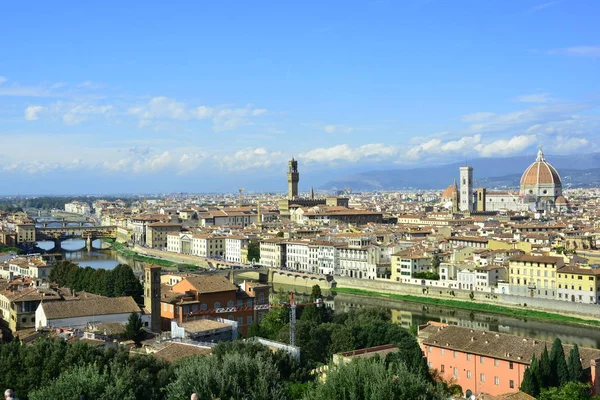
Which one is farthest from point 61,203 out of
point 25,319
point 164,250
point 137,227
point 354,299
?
point 25,319

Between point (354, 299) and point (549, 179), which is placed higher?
point (549, 179)

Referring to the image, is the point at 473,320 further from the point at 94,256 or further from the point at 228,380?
the point at 94,256

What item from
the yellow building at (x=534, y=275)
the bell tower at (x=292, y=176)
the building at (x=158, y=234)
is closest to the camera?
the yellow building at (x=534, y=275)

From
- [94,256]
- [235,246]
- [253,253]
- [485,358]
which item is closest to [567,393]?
[485,358]

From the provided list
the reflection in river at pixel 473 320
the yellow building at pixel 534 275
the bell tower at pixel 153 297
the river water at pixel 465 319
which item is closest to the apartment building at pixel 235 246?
the river water at pixel 465 319

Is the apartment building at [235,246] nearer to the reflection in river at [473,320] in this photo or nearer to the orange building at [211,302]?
the reflection in river at [473,320]

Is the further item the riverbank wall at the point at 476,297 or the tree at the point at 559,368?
the riverbank wall at the point at 476,297

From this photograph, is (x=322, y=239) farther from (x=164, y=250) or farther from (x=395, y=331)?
(x=395, y=331)

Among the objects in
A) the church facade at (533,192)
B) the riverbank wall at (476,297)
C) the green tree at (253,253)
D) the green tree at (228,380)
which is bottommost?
the riverbank wall at (476,297)
